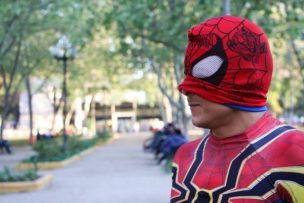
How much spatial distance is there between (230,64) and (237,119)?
160mm

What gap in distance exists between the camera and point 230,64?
5.42 feet

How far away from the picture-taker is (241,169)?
1.63 m

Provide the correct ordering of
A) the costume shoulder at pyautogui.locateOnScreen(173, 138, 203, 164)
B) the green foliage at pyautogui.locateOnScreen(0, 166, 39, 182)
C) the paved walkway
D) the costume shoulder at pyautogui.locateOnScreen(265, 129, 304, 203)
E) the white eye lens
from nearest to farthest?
1. the costume shoulder at pyautogui.locateOnScreen(265, 129, 304, 203)
2. the white eye lens
3. the costume shoulder at pyautogui.locateOnScreen(173, 138, 203, 164)
4. the paved walkway
5. the green foliage at pyautogui.locateOnScreen(0, 166, 39, 182)

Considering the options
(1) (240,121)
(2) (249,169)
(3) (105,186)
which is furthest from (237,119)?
(3) (105,186)

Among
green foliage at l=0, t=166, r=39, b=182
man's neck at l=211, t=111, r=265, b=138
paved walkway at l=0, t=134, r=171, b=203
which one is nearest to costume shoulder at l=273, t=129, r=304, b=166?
man's neck at l=211, t=111, r=265, b=138

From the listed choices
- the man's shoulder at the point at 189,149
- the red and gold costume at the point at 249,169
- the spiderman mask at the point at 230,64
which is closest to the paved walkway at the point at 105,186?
the man's shoulder at the point at 189,149

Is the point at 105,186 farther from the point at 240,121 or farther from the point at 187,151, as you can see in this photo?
the point at 240,121

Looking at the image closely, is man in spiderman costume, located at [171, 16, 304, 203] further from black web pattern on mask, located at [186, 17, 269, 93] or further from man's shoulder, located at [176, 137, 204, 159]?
man's shoulder, located at [176, 137, 204, 159]

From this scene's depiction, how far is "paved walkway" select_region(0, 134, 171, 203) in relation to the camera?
10492mm

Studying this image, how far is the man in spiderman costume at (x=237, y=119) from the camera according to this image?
5.21 feet

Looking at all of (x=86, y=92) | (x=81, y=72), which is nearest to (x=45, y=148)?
(x=81, y=72)

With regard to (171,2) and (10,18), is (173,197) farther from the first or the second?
(10,18)

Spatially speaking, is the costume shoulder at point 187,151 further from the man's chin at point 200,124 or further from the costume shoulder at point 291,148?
the costume shoulder at point 291,148

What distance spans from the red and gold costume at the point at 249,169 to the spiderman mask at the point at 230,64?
0.10 metres
